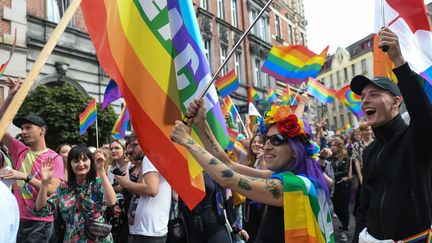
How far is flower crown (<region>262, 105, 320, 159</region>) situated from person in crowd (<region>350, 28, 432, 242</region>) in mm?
382

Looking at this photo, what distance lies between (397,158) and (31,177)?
283 cm

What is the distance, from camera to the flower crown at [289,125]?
7.91 ft

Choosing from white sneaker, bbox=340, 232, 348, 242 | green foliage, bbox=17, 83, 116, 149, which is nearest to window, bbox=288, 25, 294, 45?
green foliage, bbox=17, 83, 116, 149

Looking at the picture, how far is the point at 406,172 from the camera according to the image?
2090 millimetres

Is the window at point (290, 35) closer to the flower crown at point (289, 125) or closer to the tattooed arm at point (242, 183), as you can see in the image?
the flower crown at point (289, 125)

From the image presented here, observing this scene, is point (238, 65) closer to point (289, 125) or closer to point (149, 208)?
point (149, 208)

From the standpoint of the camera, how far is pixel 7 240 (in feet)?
3.87

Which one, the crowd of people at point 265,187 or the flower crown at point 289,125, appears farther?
the flower crown at point 289,125

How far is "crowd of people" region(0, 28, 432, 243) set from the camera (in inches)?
80.7

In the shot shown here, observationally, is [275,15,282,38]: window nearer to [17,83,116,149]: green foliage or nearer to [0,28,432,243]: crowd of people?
[17,83,116,149]: green foliage

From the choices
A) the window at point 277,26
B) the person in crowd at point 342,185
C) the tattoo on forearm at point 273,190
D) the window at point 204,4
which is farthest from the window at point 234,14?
the tattoo on forearm at point 273,190

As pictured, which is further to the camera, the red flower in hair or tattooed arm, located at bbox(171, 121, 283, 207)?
the red flower in hair

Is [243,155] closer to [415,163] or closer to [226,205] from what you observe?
[226,205]

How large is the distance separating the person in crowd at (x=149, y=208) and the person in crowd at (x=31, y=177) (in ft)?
2.26
